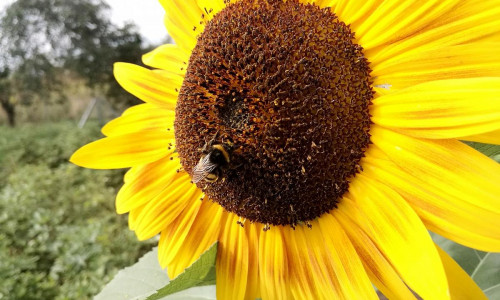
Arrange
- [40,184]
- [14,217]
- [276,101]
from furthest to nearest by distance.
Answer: [40,184] → [14,217] → [276,101]

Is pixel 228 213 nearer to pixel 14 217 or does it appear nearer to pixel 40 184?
pixel 14 217

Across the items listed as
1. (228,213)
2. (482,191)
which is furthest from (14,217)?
(482,191)

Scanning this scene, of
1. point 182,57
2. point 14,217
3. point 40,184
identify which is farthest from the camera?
point 40,184

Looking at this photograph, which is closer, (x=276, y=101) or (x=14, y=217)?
(x=276, y=101)

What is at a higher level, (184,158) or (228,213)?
(184,158)

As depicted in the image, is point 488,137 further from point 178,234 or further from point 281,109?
point 178,234

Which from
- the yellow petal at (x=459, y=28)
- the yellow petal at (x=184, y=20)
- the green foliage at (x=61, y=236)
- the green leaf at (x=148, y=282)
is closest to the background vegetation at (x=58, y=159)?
the green foliage at (x=61, y=236)
